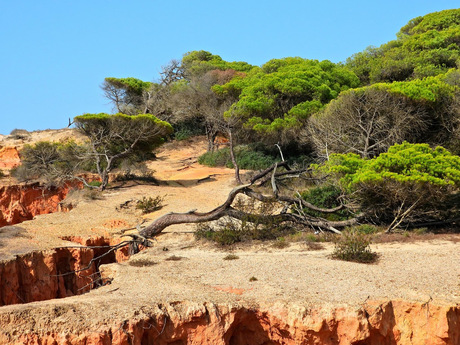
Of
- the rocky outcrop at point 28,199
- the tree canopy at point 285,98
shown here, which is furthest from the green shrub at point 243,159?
the rocky outcrop at point 28,199

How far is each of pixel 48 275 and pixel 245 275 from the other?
220 inches

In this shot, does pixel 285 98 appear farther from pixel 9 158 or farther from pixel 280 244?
pixel 9 158

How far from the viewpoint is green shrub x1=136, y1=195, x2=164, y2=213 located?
1934 centimetres

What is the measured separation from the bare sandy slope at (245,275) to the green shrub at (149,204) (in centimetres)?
233

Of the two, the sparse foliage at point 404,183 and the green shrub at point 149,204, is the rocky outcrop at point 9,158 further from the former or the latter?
the sparse foliage at point 404,183

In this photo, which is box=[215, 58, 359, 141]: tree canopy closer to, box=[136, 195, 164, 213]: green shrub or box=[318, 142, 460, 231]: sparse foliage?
box=[136, 195, 164, 213]: green shrub

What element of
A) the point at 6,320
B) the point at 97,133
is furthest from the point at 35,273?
the point at 97,133

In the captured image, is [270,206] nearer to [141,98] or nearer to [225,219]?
[225,219]

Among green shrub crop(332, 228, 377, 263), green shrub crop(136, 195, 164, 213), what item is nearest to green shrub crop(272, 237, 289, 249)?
green shrub crop(332, 228, 377, 263)

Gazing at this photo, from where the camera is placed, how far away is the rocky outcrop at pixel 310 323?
8.05m

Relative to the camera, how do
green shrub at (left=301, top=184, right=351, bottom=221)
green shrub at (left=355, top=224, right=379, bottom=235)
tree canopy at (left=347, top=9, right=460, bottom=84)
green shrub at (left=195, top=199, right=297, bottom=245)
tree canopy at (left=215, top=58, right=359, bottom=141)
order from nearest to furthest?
green shrub at (left=195, top=199, right=297, bottom=245), green shrub at (left=355, top=224, right=379, bottom=235), green shrub at (left=301, top=184, right=351, bottom=221), tree canopy at (left=215, top=58, right=359, bottom=141), tree canopy at (left=347, top=9, right=460, bottom=84)

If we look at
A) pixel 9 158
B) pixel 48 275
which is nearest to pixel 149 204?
pixel 48 275

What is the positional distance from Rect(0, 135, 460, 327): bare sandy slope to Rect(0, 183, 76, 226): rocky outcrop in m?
8.76

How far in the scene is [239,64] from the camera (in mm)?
42812
